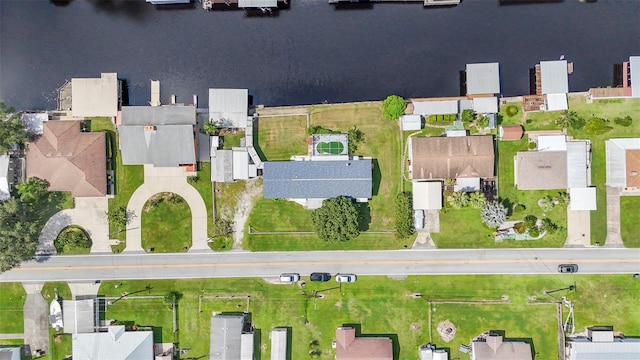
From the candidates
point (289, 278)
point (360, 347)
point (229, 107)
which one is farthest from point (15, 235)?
point (360, 347)

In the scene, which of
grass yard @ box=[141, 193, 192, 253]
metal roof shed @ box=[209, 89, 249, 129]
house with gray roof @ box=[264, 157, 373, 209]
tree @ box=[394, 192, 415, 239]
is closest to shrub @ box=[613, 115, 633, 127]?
tree @ box=[394, 192, 415, 239]

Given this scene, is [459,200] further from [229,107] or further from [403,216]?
[229,107]

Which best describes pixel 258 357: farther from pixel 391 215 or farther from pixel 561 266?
pixel 561 266

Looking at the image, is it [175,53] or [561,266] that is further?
[175,53]

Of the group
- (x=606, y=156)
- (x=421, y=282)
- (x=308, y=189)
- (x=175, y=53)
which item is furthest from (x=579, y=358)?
(x=175, y=53)

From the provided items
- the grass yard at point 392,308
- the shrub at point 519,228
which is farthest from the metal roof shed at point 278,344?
the shrub at point 519,228

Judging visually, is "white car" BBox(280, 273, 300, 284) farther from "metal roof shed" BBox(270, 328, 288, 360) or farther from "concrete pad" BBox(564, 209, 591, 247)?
"concrete pad" BBox(564, 209, 591, 247)

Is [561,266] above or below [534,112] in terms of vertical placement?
below
